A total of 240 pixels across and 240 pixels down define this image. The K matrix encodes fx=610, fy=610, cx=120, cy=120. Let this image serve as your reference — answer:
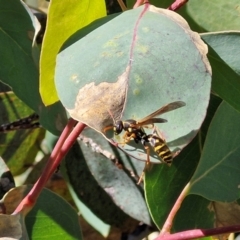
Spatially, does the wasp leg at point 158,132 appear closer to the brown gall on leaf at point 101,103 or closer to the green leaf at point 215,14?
the brown gall on leaf at point 101,103

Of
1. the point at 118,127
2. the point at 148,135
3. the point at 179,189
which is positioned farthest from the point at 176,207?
the point at 118,127

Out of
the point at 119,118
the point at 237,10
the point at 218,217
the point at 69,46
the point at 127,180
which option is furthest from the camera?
the point at 127,180

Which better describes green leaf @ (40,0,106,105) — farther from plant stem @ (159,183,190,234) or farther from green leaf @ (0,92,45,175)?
green leaf @ (0,92,45,175)

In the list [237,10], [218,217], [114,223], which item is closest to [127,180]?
[114,223]

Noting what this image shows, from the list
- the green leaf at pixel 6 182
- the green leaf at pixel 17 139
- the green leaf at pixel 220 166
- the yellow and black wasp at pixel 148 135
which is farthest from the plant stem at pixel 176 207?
the green leaf at pixel 17 139

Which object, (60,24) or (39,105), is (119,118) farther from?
(39,105)
